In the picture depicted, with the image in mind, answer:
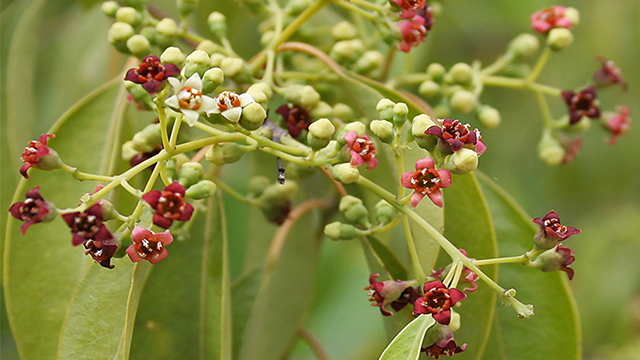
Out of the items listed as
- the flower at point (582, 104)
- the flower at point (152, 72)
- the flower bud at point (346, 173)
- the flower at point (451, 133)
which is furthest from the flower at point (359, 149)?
the flower at point (582, 104)

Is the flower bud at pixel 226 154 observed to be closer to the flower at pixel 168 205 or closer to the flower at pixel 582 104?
the flower at pixel 168 205

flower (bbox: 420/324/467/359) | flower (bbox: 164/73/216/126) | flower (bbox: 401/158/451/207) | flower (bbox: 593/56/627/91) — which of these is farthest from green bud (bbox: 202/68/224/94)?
flower (bbox: 593/56/627/91)

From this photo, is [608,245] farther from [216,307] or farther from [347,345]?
[216,307]

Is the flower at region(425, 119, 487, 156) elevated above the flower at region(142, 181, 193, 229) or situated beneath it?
elevated above

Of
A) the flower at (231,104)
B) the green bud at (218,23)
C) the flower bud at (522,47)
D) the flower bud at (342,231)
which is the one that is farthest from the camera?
the flower bud at (522,47)

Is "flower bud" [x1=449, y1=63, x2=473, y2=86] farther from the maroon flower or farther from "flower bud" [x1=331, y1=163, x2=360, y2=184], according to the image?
"flower bud" [x1=331, y1=163, x2=360, y2=184]

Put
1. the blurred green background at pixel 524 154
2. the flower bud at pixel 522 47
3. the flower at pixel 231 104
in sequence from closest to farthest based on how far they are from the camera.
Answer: the flower at pixel 231 104
the flower bud at pixel 522 47
the blurred green background at pixel 524 154

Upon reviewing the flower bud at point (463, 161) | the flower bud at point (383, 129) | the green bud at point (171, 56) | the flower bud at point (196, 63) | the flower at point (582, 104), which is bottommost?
the green bud at point (171, 56)
